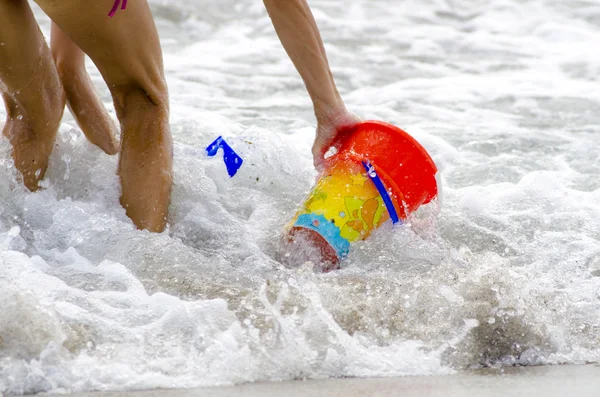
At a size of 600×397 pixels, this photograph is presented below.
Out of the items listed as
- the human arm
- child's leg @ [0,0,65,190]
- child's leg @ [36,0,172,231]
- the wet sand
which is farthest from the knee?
the wet sand

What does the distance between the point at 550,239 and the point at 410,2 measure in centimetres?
588

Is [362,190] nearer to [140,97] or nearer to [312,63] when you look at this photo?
[312,63]

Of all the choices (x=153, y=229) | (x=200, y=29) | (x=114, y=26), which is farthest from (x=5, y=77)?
(x=200, y=29)

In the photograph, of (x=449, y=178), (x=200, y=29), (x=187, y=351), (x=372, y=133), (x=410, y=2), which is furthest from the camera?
(x=410, y=2)

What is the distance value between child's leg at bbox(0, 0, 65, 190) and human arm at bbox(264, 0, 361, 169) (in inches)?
28.2

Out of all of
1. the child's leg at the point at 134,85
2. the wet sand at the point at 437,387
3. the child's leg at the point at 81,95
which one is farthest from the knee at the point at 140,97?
the wet sand at the point at 437,387

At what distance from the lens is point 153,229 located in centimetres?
279

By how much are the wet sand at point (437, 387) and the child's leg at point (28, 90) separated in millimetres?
1180

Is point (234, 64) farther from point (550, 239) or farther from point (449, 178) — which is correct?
point (550, 239)

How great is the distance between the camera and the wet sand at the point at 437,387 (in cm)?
196

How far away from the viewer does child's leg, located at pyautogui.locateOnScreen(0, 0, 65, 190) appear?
261 cm

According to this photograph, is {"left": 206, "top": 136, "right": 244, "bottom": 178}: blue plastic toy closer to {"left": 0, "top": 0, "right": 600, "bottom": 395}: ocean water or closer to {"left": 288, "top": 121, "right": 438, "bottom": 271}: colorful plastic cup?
{"left": 0, "top": 0, "right": 600, "bottom": 395}: ocean water

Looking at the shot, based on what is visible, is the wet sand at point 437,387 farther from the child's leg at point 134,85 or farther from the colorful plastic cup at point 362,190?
the child's leg at point 134,85

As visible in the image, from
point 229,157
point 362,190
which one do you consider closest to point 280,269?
point 362,190
